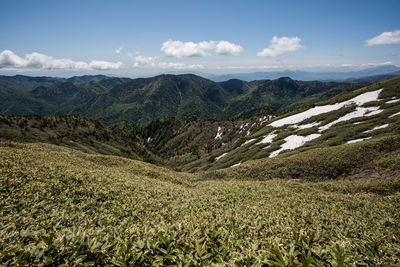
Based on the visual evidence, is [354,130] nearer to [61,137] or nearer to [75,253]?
[75,253]

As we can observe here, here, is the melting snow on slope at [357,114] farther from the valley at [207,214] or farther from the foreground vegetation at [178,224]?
the foreground vegetation at [178,224]

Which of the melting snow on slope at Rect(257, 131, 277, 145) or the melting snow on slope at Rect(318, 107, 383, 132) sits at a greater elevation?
the melting snow on slope at Rect(318, 107, 383, 132)

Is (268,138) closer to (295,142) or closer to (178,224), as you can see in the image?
(295,142)

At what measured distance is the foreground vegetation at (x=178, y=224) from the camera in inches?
211

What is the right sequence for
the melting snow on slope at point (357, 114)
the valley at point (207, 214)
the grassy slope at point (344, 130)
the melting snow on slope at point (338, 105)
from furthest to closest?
the melting snow on slope at point (338, 105), the melting snow on slope at point (357, 114), the grassy slope at point (344, 130), the valley at point (207, 214)

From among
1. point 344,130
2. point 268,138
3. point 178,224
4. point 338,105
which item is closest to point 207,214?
point 178,224

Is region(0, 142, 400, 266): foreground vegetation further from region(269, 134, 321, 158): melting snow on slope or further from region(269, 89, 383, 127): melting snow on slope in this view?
region(269, 89, 383, 127): melting snow on slope

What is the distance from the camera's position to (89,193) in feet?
49.3

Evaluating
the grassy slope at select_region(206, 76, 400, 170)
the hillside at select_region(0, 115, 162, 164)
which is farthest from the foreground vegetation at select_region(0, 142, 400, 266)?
the hillside at select_region(0, 115, 162, 164)

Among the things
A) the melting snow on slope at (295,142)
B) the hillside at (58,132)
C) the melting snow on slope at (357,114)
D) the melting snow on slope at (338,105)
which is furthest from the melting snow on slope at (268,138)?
the hillside at (58,132)

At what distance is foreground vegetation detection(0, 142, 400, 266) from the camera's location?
536 cm

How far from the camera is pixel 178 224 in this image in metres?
8.85

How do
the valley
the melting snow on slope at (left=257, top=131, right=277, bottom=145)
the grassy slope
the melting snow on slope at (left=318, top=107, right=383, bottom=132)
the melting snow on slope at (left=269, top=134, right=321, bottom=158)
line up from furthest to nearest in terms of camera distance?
1. the melting snow on slope at (left=257, top=131, right=277, bottom=145)
2. the melting snow on slope at (left=318, top=107, right=383, bottom=132)
3. the melting snow on slope at (left=269, top=134, right=321, bottom=158)
4. the grassy slope
5. the valley

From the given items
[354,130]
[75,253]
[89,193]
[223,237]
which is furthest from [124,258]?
[354,130]
